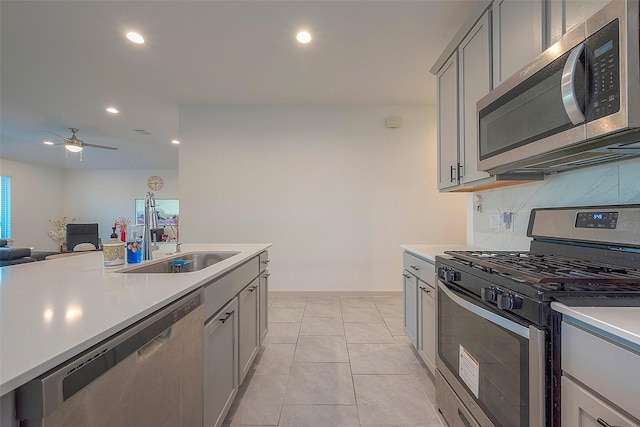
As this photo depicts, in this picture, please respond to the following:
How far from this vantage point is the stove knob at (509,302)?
3.08 ft

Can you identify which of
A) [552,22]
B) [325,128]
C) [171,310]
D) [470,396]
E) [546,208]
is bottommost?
[470,396]

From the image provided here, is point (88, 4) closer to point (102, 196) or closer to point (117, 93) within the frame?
point (117, 93)

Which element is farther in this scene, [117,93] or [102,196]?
[102,196]

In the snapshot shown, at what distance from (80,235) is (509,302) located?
Result: 992 cm

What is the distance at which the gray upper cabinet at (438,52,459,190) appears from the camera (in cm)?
221

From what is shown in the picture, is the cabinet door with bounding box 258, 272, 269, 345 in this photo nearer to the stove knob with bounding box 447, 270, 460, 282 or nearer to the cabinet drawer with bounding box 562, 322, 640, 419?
the stove knob with bounding box 447, 270, 460, 282

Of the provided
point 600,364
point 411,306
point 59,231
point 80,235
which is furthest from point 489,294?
point 59,231

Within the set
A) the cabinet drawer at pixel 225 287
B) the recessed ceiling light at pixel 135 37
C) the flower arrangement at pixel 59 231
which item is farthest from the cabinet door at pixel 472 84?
the flower arrangement at pixel 59 231

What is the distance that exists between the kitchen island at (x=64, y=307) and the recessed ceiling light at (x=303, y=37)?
6.96 ft

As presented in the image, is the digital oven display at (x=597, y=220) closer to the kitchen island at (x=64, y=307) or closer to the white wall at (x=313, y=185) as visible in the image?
the kitchen island at (x=64, y=307)

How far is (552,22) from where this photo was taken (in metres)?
1.30

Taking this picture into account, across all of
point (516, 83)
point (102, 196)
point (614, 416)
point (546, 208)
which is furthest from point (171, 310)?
point (102, 196)

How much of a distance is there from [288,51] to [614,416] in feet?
10.1

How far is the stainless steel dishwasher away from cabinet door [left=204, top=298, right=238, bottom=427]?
0.30 feet
